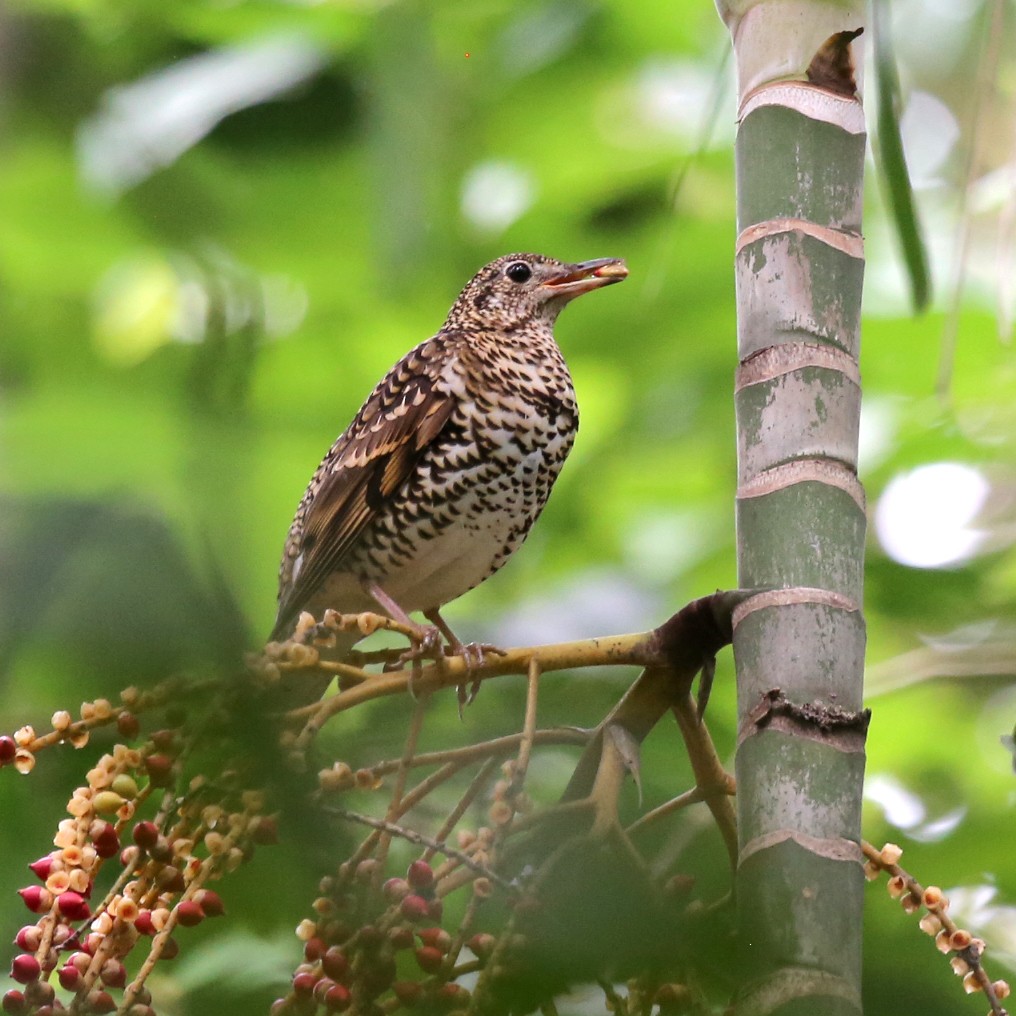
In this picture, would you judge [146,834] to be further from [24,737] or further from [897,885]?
[897,885]

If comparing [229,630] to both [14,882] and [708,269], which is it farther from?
[708,269]

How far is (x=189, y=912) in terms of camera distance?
1440mm

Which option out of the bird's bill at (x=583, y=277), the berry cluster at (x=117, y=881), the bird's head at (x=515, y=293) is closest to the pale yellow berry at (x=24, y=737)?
the berry cluster at (x=117, y=881)

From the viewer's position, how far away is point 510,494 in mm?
2768

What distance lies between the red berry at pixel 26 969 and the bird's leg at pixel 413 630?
58 centimetres

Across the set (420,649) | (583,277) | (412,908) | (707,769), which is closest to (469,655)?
(420,649)

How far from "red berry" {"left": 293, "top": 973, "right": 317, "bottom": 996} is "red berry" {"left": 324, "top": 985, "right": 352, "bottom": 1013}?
0.02m

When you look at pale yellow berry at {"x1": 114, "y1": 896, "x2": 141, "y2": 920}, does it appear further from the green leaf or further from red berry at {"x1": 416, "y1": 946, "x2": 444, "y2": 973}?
the green leaf

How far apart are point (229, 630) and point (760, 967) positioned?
52cm

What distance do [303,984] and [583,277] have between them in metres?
1.79

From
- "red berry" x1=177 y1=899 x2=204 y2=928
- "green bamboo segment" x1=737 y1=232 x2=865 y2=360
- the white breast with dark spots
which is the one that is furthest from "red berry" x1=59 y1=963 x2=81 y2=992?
the white breast with dark spots

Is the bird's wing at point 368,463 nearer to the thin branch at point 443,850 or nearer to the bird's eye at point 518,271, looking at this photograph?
the bird's eye at point 518,271

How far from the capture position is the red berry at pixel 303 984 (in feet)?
4.40

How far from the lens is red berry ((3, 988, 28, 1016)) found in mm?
1295
